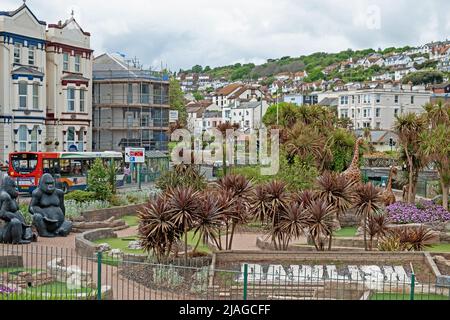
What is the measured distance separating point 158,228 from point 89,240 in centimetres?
653

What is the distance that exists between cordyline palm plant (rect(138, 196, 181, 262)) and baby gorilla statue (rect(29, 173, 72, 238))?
22.6 ft

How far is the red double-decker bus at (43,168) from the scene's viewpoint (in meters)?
38.2

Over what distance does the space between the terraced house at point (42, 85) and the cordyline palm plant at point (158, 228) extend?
1011 inches

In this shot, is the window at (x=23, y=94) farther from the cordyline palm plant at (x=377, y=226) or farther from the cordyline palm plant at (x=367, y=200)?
the cordyline palm plant at (x=377, y=226)

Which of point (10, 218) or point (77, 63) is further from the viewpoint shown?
point (77, 63)

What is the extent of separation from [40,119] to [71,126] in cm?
364

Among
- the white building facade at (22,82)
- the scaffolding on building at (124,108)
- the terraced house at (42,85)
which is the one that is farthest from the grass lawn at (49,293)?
the scaffolding on building at (124,108)

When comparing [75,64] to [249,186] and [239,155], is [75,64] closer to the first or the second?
[239,155]

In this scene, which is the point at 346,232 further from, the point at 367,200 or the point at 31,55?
the point at 31,55

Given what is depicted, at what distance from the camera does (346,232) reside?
29688 mm

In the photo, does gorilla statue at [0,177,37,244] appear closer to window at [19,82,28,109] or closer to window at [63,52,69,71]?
window at [19,82,28,109]

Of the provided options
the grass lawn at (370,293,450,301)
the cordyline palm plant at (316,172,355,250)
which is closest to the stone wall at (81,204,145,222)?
the cordyline palm plant at (316,172,355,250)

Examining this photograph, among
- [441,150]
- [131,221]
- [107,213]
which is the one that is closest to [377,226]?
[441,150]

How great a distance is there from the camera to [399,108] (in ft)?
303
